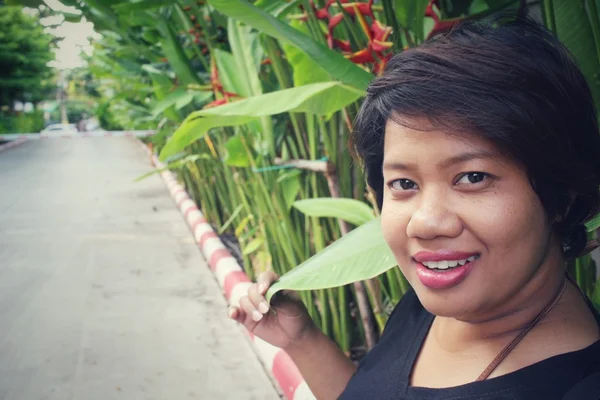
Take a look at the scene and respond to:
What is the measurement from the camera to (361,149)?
743 mm

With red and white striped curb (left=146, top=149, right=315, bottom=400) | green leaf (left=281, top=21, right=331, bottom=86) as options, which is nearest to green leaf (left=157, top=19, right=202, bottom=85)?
red and white striped curb (left=146, top=149, right=315, bottom=400)

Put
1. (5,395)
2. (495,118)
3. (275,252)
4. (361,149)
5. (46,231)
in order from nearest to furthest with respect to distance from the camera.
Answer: (495,118) → (361,149) → (5,395) → (275,252) → (46,231)

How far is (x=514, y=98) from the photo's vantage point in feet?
1.79

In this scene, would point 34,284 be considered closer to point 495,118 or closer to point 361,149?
point 361,149

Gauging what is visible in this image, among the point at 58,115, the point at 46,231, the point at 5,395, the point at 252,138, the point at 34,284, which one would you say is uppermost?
the point at 252,138

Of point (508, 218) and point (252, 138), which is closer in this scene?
point (508, 218)

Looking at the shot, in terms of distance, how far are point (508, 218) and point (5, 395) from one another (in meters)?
1.86

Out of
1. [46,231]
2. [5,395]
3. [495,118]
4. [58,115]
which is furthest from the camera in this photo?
[58,115]

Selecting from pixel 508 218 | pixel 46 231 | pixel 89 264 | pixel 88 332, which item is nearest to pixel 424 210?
pixel 508 218

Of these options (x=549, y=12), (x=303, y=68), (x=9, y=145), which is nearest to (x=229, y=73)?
(x=303, y=68)

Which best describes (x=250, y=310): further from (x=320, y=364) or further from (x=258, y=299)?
(x=320, y=364)

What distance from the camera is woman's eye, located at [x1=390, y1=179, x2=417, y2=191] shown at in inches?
24.3

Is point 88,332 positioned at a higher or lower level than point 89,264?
higher

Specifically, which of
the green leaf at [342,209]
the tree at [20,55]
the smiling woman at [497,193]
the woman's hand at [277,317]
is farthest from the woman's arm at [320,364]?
the tree at [20,55]
